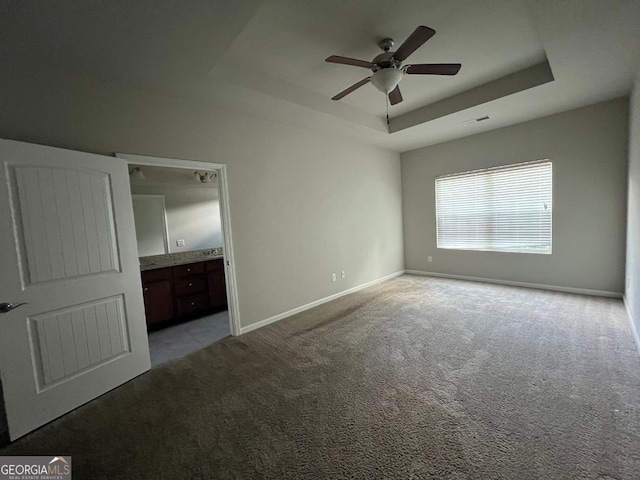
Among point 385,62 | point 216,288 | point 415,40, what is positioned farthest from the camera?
point 216,288

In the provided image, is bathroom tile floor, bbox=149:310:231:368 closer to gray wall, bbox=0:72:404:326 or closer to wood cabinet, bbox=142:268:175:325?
wood cabinet, bbox=142:268:175:325

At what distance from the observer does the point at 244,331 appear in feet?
11.0

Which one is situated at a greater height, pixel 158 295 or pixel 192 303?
pixel 158 295

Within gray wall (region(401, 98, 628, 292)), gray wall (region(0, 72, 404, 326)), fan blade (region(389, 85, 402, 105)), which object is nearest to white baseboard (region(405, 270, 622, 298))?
gray wall (region(401, 98, 628, 292))

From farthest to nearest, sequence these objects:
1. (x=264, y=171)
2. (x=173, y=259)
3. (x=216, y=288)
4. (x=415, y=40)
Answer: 1. (x=216, y=288)
2. (x=173, y=259)
3. (x=264, y=171)
4. (x=415, y=40)

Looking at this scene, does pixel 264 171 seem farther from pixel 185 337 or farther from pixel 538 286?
pixel 538 286

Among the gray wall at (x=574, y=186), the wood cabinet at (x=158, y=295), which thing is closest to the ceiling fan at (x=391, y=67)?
the gray wall at (x=574, y=186)

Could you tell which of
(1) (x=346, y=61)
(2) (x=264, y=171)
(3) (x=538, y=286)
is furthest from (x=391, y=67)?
(3) (x=538, y=286)

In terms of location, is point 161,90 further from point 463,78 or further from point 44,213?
point 463,78

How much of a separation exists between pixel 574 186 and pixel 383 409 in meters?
4.38

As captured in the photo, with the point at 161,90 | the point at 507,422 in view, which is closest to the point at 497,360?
the point at 507,422

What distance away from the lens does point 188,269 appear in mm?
4004

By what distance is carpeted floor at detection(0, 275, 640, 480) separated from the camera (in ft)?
4.91

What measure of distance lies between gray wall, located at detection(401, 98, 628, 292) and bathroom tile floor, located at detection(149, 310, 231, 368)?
4.61 m
